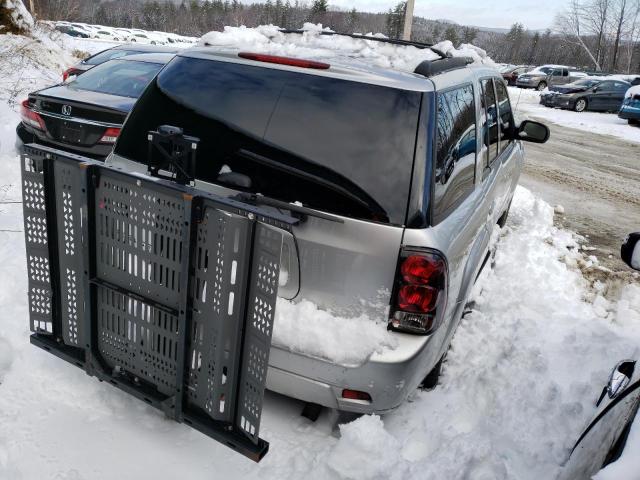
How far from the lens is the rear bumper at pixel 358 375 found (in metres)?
2.59

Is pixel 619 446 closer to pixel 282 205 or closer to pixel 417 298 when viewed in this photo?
pixel 417 298

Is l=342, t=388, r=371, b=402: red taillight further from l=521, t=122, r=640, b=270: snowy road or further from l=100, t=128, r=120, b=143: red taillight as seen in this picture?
l=521, t=122, r=640, b=270: snowy road

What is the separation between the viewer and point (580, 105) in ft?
85.9

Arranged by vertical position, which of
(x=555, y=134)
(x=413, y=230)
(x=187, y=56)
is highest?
(x=187, y=56)

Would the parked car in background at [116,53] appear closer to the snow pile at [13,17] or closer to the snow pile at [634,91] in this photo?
the snow pile at [13,17]

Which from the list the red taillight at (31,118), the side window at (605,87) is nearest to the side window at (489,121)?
the red taillight at (31,118)

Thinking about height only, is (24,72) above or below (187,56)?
below

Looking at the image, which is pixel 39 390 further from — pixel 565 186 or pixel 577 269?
pixel 565 186

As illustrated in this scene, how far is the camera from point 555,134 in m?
18.3

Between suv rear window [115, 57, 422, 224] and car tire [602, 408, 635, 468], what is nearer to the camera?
car tire [602, 408, 635, 468]

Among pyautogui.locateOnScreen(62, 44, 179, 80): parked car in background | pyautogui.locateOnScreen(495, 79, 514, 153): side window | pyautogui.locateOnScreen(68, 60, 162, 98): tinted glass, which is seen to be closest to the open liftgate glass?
pyautogui.locateOnScreen(495, 79, 514, 153): side window

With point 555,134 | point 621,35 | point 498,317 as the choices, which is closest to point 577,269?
point 498,317

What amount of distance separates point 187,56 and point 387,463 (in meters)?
2.57

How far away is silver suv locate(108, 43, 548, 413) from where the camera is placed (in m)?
2.52
